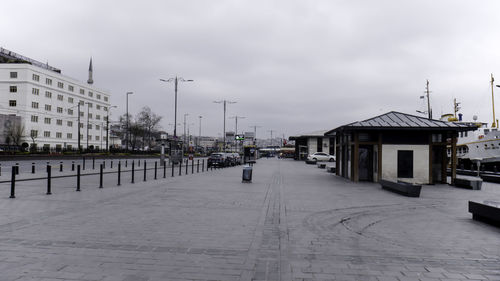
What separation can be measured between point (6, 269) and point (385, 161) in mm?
17693

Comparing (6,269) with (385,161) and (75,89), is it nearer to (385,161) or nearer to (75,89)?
(385,161)

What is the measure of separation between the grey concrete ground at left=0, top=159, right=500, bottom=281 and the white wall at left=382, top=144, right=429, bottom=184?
8017mm

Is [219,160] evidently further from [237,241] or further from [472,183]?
[237,241]

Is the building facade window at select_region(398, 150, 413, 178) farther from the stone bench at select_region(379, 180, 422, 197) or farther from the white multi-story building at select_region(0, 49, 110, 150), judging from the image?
the white multi-story building at select_region(0, 49, 110, 150)

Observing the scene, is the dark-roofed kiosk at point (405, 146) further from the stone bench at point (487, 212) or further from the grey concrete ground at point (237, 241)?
the stone bench at point (487, 212)

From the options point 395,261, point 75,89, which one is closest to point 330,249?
point 395,261

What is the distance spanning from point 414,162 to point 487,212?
11.0 metres

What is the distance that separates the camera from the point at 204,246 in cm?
591

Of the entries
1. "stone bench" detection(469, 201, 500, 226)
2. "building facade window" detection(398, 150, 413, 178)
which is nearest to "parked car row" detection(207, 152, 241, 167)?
"building facade window" detection(398, 150, 413, 178)

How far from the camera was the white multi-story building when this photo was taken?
221 feet

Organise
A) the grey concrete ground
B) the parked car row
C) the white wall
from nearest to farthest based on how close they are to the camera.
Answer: the grey concrete ground, the white wall, the parked car row

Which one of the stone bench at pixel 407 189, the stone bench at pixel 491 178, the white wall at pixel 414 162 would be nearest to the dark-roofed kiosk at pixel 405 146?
the white wall at pixel 414 162

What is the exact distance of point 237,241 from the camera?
628 cm

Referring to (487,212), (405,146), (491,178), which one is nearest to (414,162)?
(405,146)
